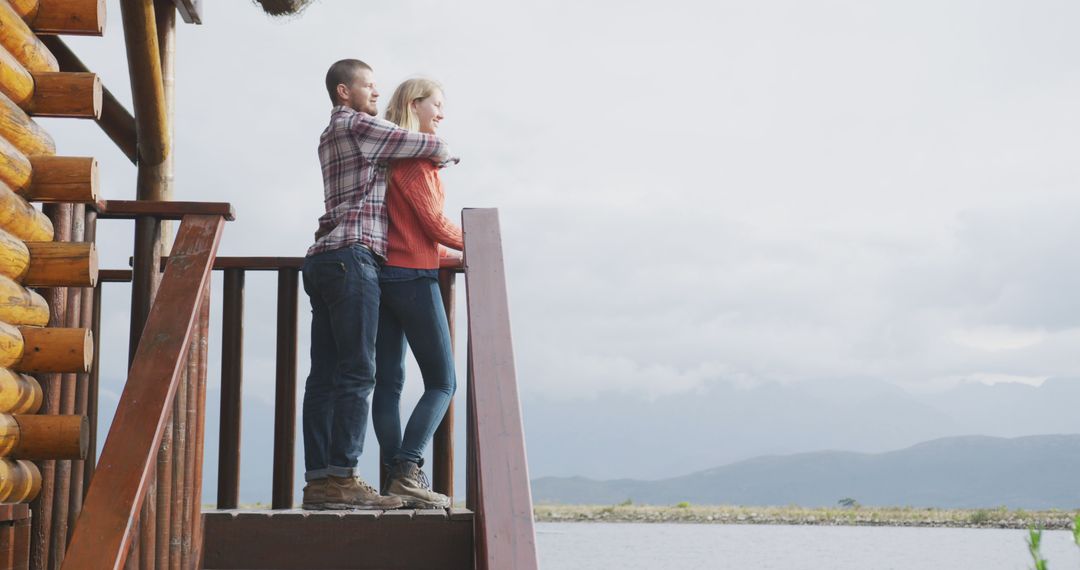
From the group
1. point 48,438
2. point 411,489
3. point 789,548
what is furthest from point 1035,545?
point 789,548

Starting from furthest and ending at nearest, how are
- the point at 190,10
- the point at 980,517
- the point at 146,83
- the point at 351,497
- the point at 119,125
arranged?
the point at 980,517 → the point at 190,10 → the point at 119,125 → the point at 146,83 → the point at 351,497

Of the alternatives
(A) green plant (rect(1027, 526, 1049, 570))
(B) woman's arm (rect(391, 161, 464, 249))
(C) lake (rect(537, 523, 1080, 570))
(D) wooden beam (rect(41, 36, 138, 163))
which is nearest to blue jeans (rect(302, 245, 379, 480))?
(B) woman's arm (rect(391, 161, 464, 249))

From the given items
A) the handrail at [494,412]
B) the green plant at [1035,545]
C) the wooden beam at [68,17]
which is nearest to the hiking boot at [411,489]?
the handrail at [494,412]

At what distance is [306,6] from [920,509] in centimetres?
2870

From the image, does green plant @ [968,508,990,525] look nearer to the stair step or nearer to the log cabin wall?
the stair step

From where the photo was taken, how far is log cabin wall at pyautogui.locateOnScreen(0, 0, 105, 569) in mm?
3646

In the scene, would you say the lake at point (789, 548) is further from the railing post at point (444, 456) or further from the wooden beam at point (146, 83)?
the railing post at point (444, 456)

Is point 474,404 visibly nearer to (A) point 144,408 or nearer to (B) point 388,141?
(A) point 144,408

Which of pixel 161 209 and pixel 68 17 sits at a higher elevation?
pixel 68 17

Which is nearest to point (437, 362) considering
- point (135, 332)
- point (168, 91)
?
point (135, 332)

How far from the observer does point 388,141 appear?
4141 mm

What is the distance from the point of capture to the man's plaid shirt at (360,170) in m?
4.14

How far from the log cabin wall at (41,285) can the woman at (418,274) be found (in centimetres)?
105

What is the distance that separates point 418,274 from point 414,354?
0.31 meters
